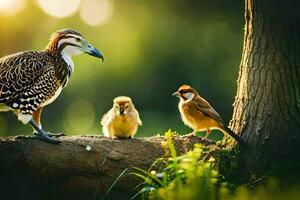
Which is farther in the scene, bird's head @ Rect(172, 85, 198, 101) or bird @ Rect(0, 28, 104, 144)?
bird's head @ Rect(172, 85, 198, 101)

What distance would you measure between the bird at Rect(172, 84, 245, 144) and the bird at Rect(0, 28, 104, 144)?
1.25m

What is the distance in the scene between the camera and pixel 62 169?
345 inches

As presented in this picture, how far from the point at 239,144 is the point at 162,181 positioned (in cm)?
122

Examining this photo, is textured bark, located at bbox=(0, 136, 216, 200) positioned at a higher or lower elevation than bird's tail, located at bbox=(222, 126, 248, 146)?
lower

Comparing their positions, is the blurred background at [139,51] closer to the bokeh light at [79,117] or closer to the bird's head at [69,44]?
the bokeh light at [79,117]

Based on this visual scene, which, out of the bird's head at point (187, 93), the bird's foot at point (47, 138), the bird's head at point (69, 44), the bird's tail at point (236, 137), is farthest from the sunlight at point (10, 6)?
the bird's tail at point (236, 137)

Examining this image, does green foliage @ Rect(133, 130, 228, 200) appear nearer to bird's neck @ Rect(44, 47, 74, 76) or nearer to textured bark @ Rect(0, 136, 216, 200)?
textured bark @ Rect(0, 136, 216, 200)

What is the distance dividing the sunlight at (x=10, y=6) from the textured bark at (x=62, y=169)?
12.3m

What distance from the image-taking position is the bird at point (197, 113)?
9.76 m

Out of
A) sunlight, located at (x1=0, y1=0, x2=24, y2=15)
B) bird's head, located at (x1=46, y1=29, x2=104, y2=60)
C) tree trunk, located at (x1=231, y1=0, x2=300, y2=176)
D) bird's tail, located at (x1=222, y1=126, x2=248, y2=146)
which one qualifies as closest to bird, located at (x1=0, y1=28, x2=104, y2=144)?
bird's head, located at (x1=46, y1=29, x2=104, y2=60)

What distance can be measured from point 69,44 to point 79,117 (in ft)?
33.6

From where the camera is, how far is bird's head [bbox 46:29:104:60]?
955 centimetres

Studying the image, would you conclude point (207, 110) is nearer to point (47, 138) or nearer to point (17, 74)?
point (47, 138)

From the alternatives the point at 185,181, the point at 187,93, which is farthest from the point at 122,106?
the point at 185,181
